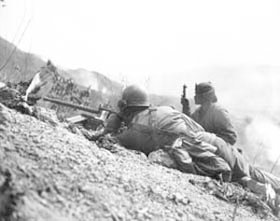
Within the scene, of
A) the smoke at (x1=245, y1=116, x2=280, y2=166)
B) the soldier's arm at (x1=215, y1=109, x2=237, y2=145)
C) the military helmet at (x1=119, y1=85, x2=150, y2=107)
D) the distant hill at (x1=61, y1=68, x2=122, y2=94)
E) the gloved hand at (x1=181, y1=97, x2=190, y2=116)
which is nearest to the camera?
the military helmet at (x1=119, y1=85, x2=150, y2=107)

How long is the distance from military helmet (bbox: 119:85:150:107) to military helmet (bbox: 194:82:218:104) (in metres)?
1.17

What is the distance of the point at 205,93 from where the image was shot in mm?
6910

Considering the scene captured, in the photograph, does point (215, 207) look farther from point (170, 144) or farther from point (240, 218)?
point (170, 144)

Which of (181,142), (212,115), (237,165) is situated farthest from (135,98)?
(237,165)

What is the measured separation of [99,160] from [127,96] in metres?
2.70

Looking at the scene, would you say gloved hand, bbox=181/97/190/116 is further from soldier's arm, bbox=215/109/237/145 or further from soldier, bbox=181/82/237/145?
soldier's arm, bbox=215/109/237/145

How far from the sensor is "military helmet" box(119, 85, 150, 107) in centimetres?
602

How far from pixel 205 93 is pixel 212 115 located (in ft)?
1.34

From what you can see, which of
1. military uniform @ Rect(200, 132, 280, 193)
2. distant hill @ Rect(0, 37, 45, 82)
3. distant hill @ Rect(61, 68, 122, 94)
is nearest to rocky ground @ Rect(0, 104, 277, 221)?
military uniform @ Rect(200, 132, 280, 193)

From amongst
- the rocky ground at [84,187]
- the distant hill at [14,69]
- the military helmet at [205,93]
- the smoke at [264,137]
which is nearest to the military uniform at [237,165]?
the military helmet at [205,93]

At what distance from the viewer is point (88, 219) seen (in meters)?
2.36

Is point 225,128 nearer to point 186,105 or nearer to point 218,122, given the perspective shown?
point 218,122

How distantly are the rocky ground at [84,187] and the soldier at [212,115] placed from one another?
227 centimetres

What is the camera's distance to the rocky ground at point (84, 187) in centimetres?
231
